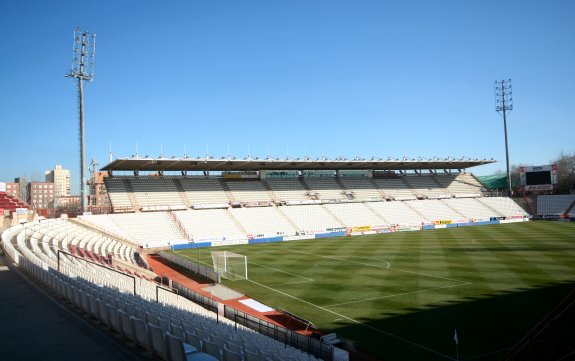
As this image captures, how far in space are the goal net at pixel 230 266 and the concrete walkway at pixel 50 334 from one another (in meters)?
16.9

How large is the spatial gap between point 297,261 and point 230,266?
6.82 metres

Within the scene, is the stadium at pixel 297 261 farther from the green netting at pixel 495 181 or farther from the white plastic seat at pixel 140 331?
the green netting at pixel 495 181

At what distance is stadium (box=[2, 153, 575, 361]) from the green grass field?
4.4 inches

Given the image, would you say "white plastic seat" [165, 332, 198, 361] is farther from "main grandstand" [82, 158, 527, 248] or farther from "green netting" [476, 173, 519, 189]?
"green netting" [476, 173, 519, 189]

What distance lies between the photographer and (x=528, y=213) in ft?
244

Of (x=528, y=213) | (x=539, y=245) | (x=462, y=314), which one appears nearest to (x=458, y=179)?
(x=528, y=213)

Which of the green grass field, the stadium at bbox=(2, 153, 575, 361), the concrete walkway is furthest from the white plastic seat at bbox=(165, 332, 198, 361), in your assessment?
the green grass field

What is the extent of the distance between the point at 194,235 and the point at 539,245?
125ft

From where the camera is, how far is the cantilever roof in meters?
54.7

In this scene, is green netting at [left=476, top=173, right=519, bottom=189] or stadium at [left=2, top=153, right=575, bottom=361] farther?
green netting at [left=476, top=173, right=519, bottom=189]

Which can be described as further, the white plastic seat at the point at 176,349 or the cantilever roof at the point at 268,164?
the cantilever roof at the point at 268,164

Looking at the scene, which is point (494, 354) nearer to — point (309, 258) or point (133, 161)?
point (309, 258)

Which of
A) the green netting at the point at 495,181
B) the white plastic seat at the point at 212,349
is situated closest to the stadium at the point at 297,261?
the white plastic seat at the point at 212,349

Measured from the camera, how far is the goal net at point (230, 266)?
29.4m
